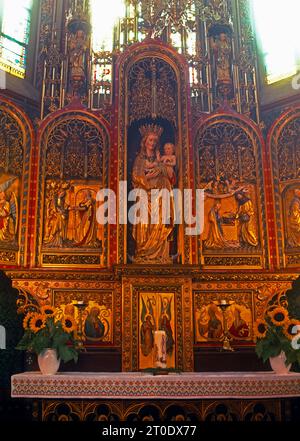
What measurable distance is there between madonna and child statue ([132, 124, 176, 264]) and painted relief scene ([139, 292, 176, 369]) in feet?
2.58

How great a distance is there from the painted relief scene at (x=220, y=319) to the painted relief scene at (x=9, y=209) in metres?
3.92

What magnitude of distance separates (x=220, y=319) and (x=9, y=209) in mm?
4761

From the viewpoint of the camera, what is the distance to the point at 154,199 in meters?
10.6

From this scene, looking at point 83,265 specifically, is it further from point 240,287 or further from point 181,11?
point 181,11

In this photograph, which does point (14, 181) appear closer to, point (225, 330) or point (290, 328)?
point (225, 330)

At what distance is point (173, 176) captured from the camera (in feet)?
35.4

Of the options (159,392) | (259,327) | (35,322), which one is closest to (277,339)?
(259,327)

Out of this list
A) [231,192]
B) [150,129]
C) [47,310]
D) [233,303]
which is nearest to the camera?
[47,310]

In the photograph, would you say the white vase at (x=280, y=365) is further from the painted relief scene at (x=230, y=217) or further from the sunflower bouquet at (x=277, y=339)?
the painted relief scene at (x=230, y=217)

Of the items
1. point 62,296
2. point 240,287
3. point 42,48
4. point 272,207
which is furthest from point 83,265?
point 42,48

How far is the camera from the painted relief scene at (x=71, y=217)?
1034cm

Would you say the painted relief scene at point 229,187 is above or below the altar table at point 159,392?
above

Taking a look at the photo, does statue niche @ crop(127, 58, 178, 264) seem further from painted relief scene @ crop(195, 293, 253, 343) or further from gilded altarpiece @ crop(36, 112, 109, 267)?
painted relief scene @ crop(195, 293, 253, 343)

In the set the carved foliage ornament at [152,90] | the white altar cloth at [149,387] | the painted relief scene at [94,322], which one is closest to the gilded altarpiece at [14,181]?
the painted relief scene at [94,322]
